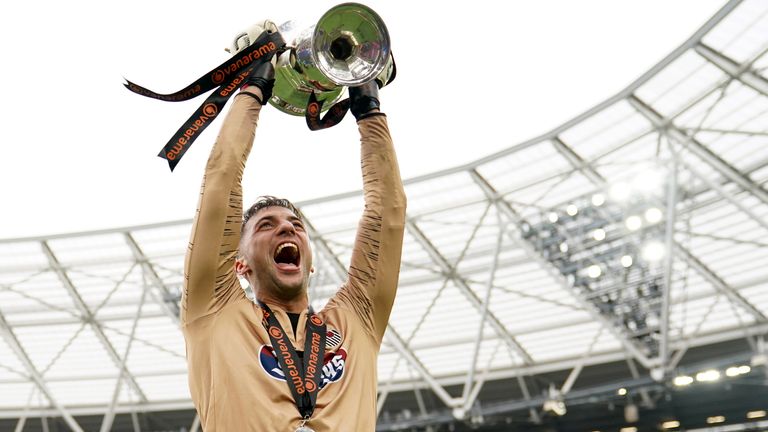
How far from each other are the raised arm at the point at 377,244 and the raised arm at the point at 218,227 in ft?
1.57

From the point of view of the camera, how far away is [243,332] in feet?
8.66

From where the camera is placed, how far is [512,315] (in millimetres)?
24047

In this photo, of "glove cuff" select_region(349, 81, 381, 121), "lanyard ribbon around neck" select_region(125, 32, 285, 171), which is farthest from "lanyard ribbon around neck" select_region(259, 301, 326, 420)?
"glove cuff" select_region(349, 81, 381, 121)

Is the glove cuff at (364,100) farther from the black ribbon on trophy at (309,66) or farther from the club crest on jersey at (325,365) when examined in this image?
the club crest on jersey at (325,365)

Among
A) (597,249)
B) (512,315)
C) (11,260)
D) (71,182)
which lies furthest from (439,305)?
(11,260)

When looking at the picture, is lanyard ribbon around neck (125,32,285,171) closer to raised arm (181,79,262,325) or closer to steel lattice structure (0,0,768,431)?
raised arm (181,79,262,325)

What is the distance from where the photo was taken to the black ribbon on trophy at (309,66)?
296cm

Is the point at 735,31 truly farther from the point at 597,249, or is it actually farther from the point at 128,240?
the point at 128,240

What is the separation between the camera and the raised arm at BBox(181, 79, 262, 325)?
265 cm

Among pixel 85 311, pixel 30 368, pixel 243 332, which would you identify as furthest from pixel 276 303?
pixel 30 368

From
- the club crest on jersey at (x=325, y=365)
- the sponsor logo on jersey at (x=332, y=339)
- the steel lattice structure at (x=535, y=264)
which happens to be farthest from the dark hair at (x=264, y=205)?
the steel lattice structure at (x=535, y=264)

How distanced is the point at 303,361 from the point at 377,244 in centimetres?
62

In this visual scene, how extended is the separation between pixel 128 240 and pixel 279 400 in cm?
2115

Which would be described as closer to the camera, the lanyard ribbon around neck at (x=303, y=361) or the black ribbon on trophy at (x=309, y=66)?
the lanyard ribbon around neck at (x=303, y=361)
